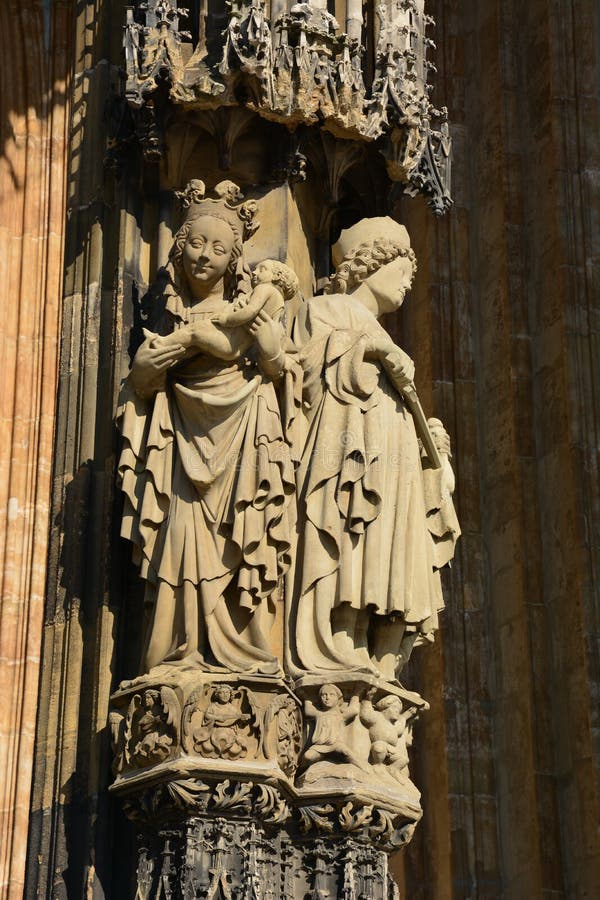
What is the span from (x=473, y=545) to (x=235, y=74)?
4.02 meters

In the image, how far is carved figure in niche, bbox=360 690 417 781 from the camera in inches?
324

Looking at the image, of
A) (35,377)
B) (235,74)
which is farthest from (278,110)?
(35,377)

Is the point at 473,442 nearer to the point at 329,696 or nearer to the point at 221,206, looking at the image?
the point at 221,206

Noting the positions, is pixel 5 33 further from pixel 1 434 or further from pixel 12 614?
pixel 12 614

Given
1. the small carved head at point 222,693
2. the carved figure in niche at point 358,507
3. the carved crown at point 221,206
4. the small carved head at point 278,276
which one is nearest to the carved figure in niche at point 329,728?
the carved figure in niche at point 358,507

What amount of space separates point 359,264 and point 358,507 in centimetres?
120

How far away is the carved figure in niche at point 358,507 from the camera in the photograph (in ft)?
27.4

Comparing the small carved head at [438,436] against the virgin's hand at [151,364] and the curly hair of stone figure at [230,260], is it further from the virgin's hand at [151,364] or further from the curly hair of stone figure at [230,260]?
the virgin's hand at [151,364]

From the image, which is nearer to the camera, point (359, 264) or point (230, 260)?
point (230, 260)

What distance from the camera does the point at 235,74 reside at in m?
8.89

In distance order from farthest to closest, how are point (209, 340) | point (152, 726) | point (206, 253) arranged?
1. point (206, 253)
2. point (209, 340)
3. point (152, 726)

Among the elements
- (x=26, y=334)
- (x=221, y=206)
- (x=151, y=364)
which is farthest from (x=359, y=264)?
(x=26, y=334)

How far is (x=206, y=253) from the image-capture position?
28.5 ft

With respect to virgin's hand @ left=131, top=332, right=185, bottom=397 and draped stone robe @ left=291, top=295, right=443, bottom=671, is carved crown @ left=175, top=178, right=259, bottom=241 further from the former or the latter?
virgin's hand @ left=131, top=332, right=185, bottom=397
